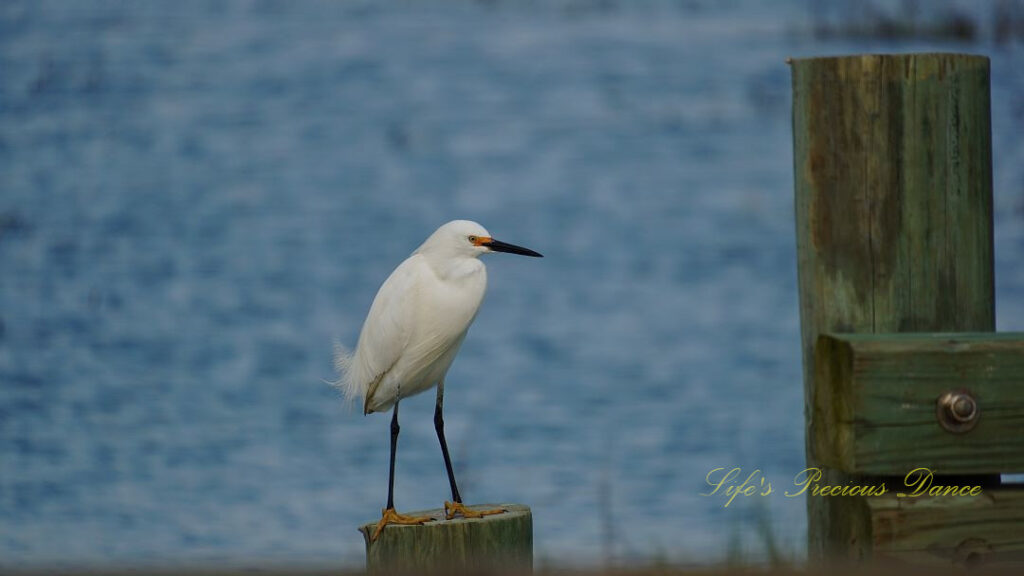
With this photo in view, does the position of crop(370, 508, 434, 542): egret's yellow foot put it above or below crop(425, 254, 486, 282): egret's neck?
below

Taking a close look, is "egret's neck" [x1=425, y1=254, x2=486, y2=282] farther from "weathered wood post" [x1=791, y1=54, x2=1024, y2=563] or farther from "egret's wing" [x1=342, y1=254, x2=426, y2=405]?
"weathered wood post" [x1=791, y1=54, x2=1024, y2=563]

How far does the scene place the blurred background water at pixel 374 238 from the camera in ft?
29.0

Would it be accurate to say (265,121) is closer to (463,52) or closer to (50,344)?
(463,52)

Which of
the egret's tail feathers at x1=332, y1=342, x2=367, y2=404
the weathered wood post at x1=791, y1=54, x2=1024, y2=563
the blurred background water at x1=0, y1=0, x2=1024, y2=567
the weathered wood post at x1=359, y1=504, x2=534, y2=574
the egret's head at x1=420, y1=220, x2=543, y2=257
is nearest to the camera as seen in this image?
the weathered wood post at x1=791, y1=54, x2=1024, y2=563

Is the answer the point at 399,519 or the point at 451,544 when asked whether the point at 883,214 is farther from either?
the point at 399,519

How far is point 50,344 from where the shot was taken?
1100cm

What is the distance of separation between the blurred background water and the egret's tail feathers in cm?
184

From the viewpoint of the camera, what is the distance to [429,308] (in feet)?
15.9

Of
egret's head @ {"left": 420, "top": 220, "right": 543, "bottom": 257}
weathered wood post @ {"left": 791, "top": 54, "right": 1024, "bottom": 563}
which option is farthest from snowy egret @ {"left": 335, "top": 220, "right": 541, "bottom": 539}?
weathered wood post @ {"left": 791, "top": 54, "right": 1024, "bottom": 563}

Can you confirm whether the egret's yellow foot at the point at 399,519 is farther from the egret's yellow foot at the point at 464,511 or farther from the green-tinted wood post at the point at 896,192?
the green-tinted wood post at the point at 896,192

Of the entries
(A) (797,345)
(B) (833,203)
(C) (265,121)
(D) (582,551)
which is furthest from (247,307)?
(B) (833,203)

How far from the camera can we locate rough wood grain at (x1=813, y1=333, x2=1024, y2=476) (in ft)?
9.52

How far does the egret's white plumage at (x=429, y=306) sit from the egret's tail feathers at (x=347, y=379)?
255 millimetres

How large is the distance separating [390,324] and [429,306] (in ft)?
0.51
